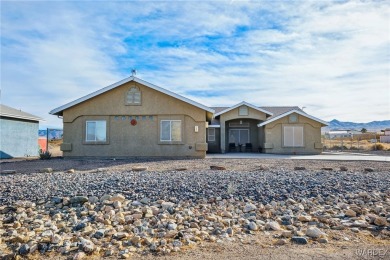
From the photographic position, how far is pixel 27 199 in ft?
24.3

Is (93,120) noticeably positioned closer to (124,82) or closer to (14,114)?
(124,82)

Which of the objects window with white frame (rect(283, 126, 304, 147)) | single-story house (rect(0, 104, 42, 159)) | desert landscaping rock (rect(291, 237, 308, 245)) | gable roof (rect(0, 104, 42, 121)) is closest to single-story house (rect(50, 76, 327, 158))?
gable roof (rect(0, 104, 42, 121))

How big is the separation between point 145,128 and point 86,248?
13.1 meters

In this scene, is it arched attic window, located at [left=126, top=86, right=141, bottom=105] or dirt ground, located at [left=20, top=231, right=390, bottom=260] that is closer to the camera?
dirt ground, located at [left=20, top=231, right=390, bottom=260]

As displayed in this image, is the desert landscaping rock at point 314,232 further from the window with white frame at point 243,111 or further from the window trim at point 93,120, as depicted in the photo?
the window with white frame at point 243,111

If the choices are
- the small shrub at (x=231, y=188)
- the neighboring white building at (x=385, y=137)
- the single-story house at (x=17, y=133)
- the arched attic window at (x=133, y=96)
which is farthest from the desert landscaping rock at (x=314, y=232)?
the neighboring white building at (x=385, y=137)

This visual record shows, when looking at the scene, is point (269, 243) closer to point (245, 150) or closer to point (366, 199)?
point (366, 199)

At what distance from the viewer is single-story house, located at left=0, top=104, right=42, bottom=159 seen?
61.9 feet

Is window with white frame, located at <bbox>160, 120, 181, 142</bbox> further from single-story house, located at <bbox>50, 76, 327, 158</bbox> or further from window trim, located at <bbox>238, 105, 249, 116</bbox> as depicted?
window trim, located at <bbox>238, 105, 249, 116</bbox>

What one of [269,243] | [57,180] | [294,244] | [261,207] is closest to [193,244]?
[269,243]

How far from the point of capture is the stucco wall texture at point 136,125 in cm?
1719

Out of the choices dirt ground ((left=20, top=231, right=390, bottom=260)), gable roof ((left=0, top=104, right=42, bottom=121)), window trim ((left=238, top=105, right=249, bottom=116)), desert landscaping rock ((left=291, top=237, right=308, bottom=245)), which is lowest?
dirt ground ((left=20, top=231, right=390, bottom=260))

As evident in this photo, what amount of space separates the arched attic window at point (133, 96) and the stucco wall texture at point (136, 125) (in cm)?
17

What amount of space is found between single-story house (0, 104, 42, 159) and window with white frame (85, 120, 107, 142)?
5.32m
